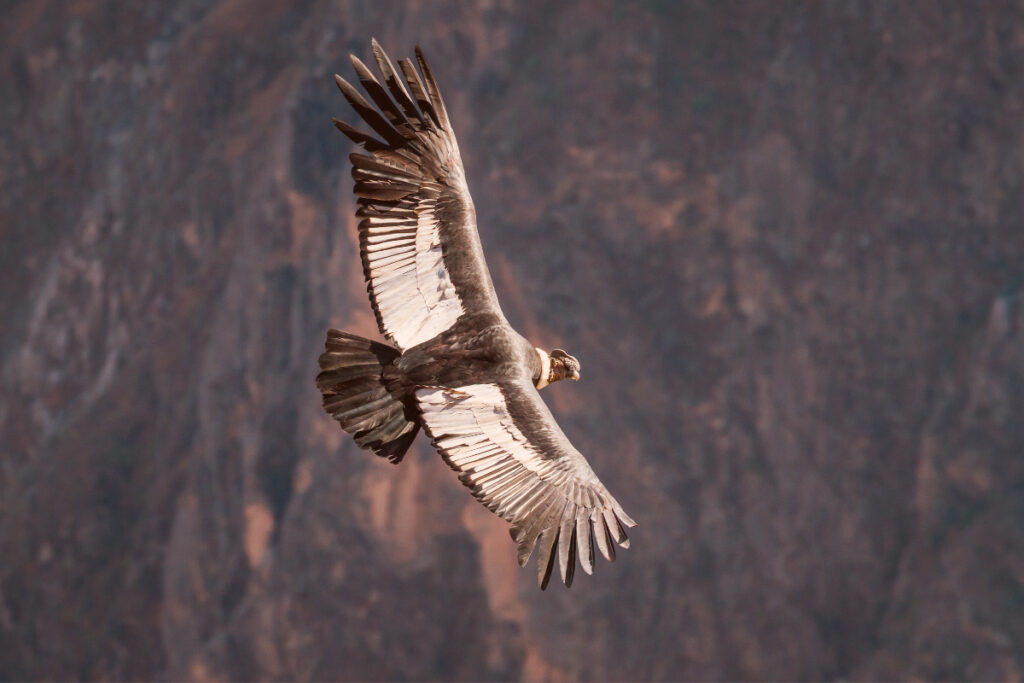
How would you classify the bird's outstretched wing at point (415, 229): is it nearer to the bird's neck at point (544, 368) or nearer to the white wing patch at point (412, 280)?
the white wing patch at point (412, 280)

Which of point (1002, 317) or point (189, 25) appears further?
point (189, 25)

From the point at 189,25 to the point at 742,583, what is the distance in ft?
72.6

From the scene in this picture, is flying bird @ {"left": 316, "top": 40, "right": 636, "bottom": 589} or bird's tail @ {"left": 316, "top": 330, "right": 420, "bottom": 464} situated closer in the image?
flying bird @ {"left": 316, "top": 40, "right": 636, "bottom": 589}

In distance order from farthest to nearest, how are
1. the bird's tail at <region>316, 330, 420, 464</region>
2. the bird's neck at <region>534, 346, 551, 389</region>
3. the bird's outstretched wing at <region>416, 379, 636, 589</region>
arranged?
the bird's neck at <region>534, 346, 551, 389</region> → the bird's tail at <region>316, 330, 420, 464</region> → the bird's outstretched wing at <region>416, 379, 636, 589</region>

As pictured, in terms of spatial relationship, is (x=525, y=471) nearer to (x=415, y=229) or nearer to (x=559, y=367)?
(x=559, y=367)

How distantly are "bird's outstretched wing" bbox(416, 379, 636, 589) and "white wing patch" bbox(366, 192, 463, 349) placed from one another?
0.60m

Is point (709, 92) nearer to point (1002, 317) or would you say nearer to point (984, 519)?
point (1002, 317)

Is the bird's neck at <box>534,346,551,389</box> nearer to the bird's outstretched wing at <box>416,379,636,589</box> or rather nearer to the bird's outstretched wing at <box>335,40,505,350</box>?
the bird's outstretched wing at <box>335,40,505,350</box>

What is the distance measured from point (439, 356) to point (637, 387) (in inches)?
894

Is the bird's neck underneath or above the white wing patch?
underneath

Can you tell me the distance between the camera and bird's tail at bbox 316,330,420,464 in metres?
8.87

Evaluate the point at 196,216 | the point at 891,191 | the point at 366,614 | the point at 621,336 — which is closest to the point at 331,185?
the point at 196,216

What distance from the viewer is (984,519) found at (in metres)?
29.7

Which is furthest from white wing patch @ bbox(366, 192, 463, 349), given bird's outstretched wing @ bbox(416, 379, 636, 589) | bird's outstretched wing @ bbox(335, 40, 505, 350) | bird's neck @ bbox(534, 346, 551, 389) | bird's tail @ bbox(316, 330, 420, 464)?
bird's neck @ bbox(534, 346, 551, 389)
